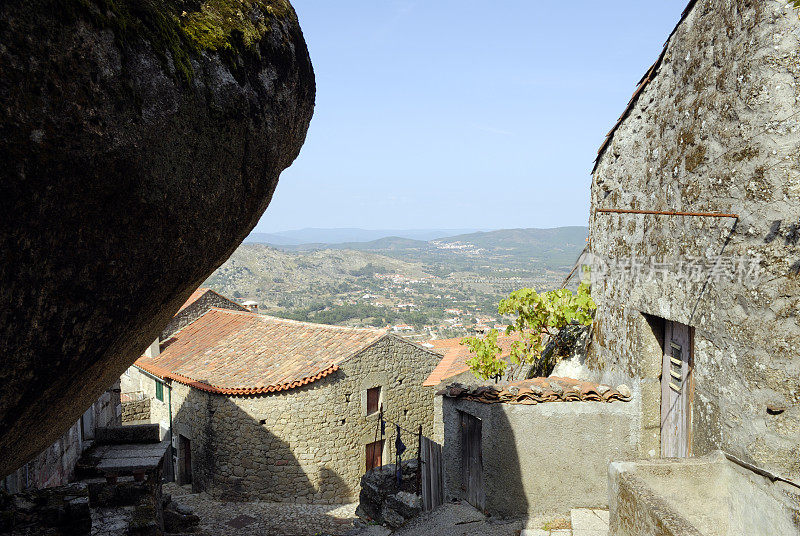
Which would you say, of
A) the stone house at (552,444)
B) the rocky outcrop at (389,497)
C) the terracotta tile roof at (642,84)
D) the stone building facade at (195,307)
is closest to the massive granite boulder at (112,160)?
the terracotta tile roof at (642,84)

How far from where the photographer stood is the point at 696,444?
466 centimetres

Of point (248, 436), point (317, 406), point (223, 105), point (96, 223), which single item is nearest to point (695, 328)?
point (223, 105)

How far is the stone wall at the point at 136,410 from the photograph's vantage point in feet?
63.0

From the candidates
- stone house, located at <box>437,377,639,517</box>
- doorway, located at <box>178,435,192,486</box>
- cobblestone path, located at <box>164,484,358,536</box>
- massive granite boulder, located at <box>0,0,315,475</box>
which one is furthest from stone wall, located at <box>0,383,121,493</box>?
doorway, located at <box>178,435,192,486</box>

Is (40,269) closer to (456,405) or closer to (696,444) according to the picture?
(696,444)

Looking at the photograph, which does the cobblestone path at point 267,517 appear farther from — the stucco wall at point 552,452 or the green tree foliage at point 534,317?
the stucco wall at point 552,452

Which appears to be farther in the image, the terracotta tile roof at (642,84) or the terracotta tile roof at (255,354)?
the terracotta tile roof at (255,354)

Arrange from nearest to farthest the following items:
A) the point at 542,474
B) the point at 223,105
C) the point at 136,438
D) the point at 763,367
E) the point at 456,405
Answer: the point at 223,105, the point at 763,367, the point at 542,474, the point at 456,405, the point at 136,438

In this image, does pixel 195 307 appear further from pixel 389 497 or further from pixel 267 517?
pixel 389 497

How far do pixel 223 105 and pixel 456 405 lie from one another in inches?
205

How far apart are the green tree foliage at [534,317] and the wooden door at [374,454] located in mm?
9288

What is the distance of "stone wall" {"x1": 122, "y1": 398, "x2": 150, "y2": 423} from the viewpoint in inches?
756

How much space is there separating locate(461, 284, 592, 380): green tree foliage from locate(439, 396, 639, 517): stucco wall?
1.52 meters

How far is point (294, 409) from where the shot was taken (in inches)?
604
